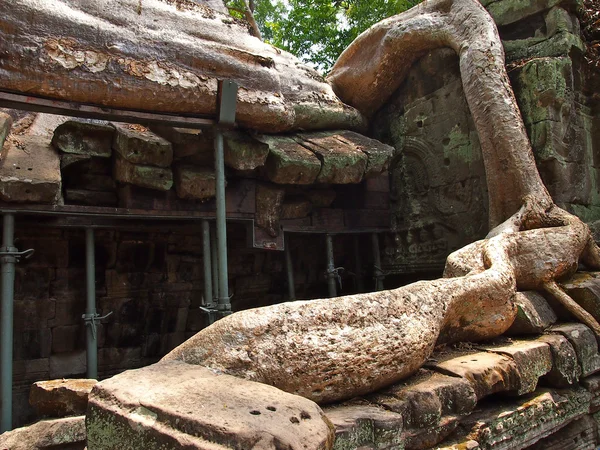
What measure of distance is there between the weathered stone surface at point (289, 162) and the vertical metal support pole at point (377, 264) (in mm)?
1420

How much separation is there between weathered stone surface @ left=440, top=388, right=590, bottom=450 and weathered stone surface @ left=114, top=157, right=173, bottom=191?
11.3 feet

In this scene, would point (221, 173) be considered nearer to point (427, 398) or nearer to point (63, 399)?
point (63, 399)

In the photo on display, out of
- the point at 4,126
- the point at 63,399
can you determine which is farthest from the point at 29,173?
the point at 63,399

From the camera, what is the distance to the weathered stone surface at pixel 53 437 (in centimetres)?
214

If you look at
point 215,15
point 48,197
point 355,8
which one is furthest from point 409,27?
point 355,8

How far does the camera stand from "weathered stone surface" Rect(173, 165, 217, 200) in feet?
15.5

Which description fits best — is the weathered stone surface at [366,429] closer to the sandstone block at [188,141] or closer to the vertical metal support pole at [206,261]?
the vertical metal support pole at [206,261]

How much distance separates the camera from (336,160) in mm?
5219

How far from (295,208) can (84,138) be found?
232 centimetres

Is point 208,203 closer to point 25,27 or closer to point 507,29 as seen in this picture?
point 25,27

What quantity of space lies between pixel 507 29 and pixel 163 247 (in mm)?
4598

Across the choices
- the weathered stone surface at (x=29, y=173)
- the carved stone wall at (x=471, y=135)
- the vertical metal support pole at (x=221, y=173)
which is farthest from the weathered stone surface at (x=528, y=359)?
the weathered stone surface at (x=29, y=173)

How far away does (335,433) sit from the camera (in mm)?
1672

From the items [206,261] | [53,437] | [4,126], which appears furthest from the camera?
[206,261]
